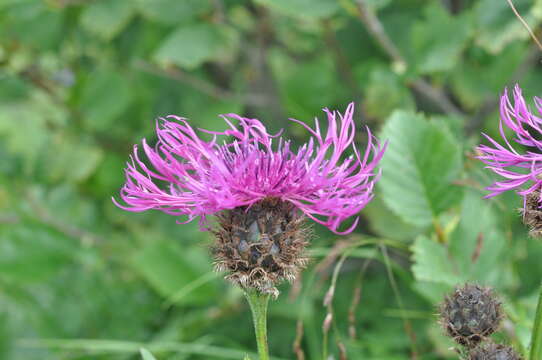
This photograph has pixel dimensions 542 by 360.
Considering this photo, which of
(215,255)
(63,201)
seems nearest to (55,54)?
(63,201)

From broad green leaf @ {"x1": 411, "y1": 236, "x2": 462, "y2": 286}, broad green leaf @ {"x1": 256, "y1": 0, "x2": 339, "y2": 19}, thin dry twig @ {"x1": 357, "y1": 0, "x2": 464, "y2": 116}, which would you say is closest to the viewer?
broad green leaf @ {"x1": 411, "y1": 236, "x2": 462, "y2": 286}

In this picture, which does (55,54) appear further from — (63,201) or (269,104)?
(269,104)

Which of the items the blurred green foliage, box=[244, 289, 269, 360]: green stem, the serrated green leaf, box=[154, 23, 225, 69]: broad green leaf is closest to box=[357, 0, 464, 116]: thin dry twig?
the blurred green foliage

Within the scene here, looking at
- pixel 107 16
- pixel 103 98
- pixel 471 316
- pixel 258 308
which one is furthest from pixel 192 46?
pixel 471 316

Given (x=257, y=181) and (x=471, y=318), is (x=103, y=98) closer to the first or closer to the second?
(x=257, y=181)

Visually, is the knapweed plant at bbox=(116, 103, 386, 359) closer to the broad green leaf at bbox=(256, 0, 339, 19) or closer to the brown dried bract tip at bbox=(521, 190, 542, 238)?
the brown dried bract tip at bbox=(521, 190, 542, 238)

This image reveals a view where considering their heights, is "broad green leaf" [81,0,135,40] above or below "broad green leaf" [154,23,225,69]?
above

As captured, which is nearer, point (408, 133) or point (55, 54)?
point (408, 133)
